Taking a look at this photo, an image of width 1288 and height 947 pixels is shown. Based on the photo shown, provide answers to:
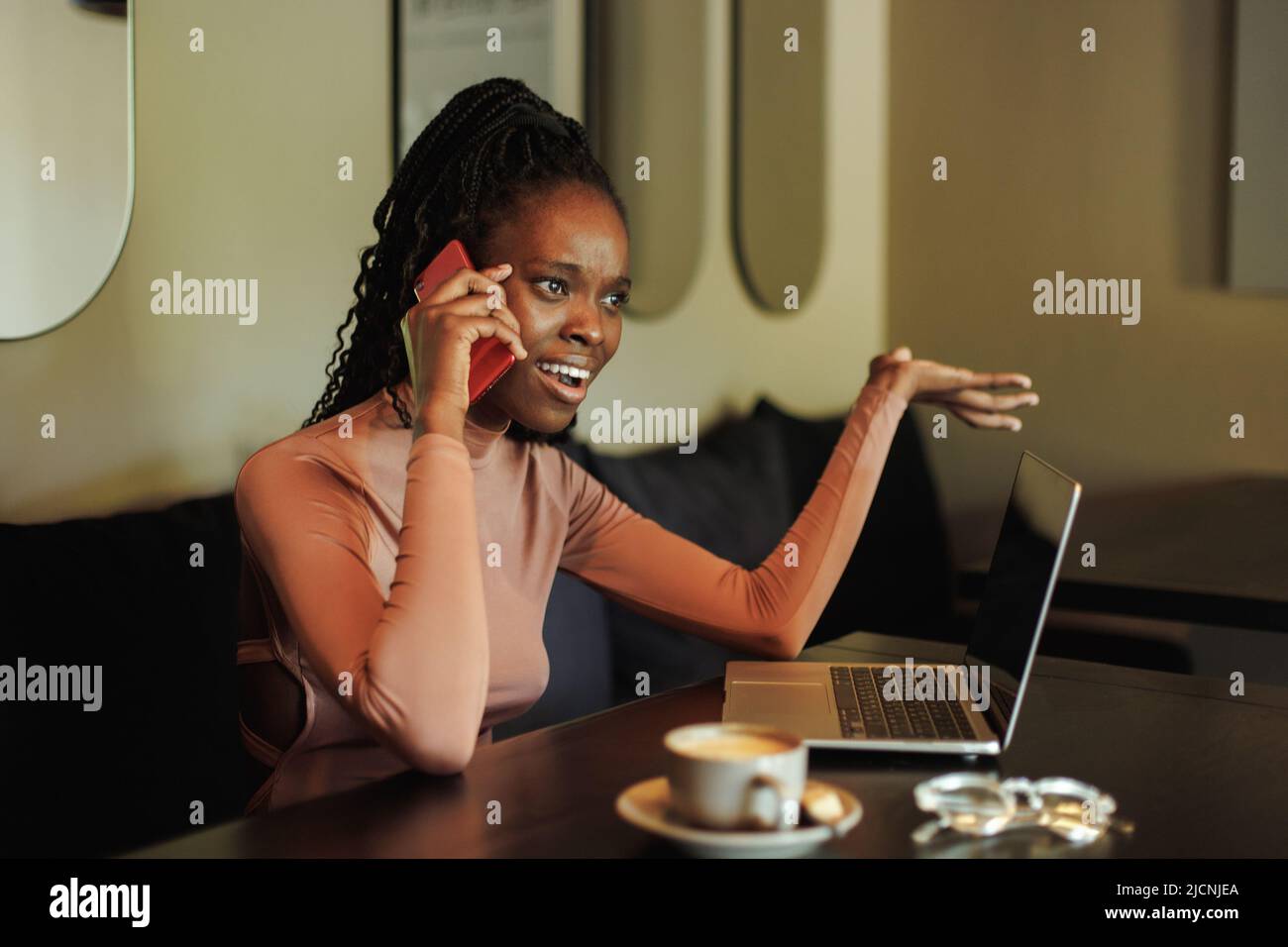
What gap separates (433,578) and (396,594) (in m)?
0.03

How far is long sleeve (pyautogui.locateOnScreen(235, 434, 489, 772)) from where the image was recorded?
2.97 feet

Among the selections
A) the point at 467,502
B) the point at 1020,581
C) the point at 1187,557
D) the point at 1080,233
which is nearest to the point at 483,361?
the point at 467,502

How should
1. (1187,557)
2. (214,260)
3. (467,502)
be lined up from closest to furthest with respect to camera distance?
(467,502) → (214,260) → (1187,557)

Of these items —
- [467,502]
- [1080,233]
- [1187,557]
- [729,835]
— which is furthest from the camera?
[1080,233]

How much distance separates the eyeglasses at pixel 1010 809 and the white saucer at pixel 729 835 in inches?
2.7

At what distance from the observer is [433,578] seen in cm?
96

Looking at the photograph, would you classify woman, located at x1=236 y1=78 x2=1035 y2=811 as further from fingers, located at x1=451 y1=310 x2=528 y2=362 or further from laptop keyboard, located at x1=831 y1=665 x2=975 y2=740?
laptop keyboard, located at x1=831 y1=665 x2=975 y2=740

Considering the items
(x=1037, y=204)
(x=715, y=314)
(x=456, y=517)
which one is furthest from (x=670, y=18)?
(x=456, y=517)

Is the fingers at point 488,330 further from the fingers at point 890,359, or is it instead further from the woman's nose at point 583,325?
the fingers at point 890,359

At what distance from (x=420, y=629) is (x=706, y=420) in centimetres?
162

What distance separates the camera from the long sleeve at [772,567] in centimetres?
131

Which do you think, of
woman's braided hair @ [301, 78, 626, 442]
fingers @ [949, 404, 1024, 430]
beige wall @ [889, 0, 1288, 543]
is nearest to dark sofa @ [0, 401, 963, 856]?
woman's braided hair @ [301, 78, 626, 442]

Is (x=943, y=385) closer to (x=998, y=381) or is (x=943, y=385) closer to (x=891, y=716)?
(x=998, y=381)

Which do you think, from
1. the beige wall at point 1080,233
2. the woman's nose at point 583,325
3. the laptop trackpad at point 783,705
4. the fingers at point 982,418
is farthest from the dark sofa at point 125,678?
the beige wall at point 1080,233
